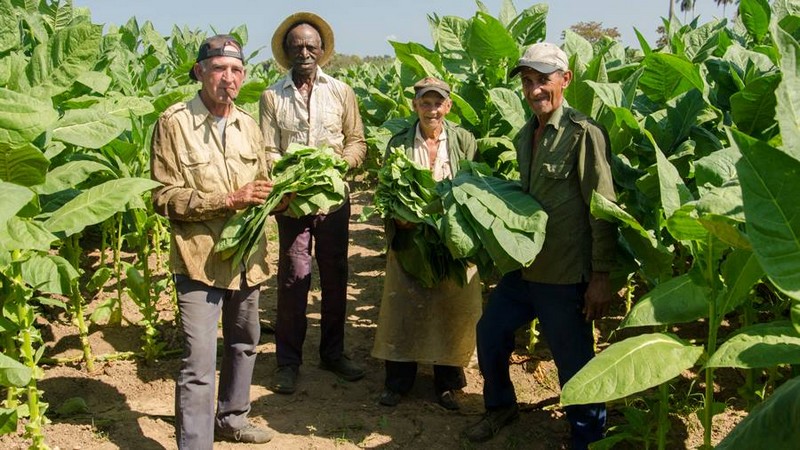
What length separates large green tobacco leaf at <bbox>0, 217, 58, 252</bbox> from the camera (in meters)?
2.87

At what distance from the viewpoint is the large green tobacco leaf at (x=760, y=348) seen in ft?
6.21

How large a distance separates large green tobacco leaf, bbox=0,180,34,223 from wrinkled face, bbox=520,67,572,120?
6.70 ft

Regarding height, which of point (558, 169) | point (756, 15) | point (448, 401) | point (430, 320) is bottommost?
point (448, 401)

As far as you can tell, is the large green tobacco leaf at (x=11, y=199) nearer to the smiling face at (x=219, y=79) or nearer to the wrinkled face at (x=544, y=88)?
the smiling face at (x=219, y=79)

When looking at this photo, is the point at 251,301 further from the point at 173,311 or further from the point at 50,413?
the point at 173,311

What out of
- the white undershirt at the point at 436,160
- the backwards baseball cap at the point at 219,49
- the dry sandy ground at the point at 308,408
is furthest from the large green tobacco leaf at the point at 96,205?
the white undershirt at the point at 436,160

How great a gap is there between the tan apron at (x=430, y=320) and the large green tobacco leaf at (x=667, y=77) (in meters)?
1.31

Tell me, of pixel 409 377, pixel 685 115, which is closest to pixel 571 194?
pixel 685 115

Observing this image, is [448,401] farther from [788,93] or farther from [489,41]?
[788,93]

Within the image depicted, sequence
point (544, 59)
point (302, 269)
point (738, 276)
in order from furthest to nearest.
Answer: point (302, 269) < point (544, 59) < point (738, 276)

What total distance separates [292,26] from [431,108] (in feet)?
3.83

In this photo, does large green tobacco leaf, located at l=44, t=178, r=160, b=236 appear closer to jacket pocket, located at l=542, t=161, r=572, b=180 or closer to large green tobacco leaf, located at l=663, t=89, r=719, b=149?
jacket pocket, located at l=542, t=161, r=572, b=180

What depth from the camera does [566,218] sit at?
3326 mm

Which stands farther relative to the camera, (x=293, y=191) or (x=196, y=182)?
(x=293, y=191)
